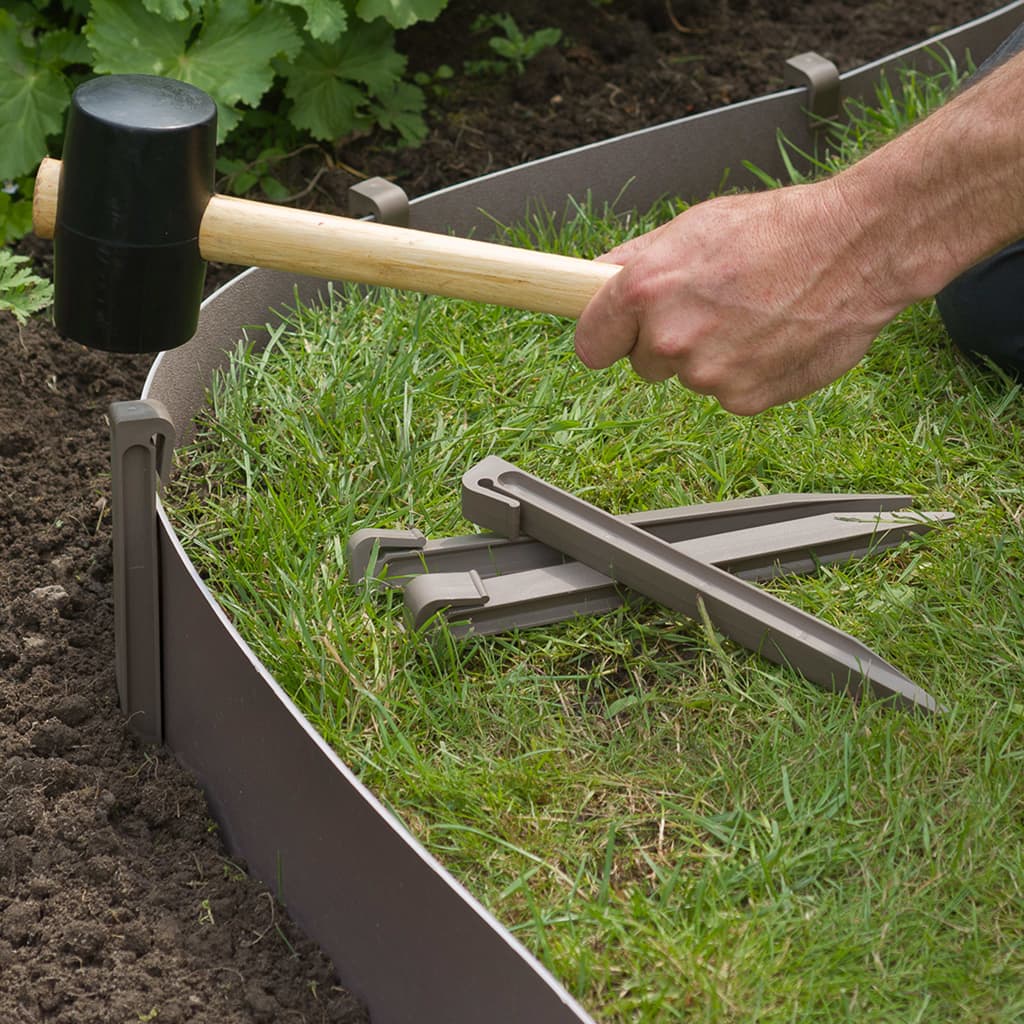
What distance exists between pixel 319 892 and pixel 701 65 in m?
2.92

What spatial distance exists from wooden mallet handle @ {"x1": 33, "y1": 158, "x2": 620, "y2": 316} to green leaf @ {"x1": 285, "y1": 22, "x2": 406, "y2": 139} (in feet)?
4.77

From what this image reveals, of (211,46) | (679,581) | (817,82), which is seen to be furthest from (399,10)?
(679,581)

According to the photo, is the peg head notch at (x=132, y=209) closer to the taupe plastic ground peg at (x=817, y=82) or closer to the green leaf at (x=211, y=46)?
the green leaf at (x=211, y=46)

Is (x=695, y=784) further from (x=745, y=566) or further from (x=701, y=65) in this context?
(x=701, y=65)

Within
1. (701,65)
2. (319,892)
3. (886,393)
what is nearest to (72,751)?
(319,892)

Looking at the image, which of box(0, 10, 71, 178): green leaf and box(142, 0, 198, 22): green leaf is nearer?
box(142, 0, 198, 22): green leaf

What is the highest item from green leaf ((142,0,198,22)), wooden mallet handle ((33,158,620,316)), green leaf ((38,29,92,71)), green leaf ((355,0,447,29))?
green leaf ((142,0,198,22))

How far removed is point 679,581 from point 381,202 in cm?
117

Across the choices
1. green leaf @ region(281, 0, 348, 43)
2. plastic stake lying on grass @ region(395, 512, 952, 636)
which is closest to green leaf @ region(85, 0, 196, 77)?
green leaf @ region(281, 0, 348, 43)

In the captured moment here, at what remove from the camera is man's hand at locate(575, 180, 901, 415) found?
195 cm

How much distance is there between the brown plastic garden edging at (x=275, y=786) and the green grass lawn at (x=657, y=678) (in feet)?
0.49

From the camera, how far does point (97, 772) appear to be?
216cm

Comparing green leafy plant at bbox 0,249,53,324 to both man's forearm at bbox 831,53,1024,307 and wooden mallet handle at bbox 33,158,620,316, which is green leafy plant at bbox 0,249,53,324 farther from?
man's forearm at bbox 831,53,1024,307

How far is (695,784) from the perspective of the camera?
6.82 ft
